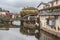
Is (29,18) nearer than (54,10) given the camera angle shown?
No

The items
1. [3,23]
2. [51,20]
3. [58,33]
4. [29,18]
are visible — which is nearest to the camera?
[58,33]

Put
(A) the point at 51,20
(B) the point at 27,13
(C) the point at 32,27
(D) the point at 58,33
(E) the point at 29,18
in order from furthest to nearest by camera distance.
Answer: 1. (B) the point at 27,13
2. (E) the point at 29,18
3. (C) the point at 32,27
4. (A) the point at 51,20
5. (D) the point at 58,33

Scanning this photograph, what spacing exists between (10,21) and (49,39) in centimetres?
2117

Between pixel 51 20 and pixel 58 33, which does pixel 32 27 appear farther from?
pixel 58 33

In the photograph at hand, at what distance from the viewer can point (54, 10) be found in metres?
21.3

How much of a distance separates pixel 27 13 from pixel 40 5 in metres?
3.91

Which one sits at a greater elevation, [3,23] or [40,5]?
[40,5]

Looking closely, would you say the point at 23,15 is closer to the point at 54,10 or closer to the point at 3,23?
the point at 3,23

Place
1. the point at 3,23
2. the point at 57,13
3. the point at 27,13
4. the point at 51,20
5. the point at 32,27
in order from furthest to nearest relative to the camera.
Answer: the point at 27,13 → the point at 3,23 → the point at 32,27 → the point at 51,20 → the point at 57,13

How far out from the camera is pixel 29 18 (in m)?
38.0

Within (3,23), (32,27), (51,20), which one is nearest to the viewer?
(51,20)

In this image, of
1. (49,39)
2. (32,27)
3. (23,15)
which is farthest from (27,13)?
(49,39)

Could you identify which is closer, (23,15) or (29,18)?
(29,18)

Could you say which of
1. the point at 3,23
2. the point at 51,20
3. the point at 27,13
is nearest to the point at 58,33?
the point at 51,20
